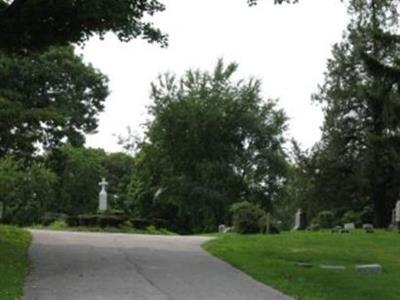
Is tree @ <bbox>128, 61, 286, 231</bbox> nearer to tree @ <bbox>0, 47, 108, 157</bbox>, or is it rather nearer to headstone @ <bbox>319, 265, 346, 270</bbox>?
tree @ <bbox>0, 47, 108, 157</bbox>

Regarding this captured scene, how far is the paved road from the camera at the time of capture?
533 inches

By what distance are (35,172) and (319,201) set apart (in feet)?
58.4

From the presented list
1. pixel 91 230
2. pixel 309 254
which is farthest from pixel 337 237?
pixel 91 230

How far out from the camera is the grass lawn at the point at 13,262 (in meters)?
13.2

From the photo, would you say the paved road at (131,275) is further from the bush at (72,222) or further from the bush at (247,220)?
the bush at (72,222)

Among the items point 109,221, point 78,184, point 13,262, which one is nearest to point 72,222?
point 109,221

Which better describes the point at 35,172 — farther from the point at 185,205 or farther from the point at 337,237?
the point at 337,237

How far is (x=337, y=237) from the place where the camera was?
30000 mm

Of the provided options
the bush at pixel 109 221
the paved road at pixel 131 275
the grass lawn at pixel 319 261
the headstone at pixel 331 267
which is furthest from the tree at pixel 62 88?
the headstone at pixel 331 267

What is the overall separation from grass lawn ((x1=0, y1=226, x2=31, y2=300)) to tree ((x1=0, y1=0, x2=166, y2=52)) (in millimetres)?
4969

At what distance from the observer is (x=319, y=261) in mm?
21016

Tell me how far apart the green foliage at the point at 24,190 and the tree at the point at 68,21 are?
90.8ft

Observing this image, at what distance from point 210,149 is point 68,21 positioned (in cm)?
3903

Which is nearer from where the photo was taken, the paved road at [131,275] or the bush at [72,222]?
the paved road at [131,275]
